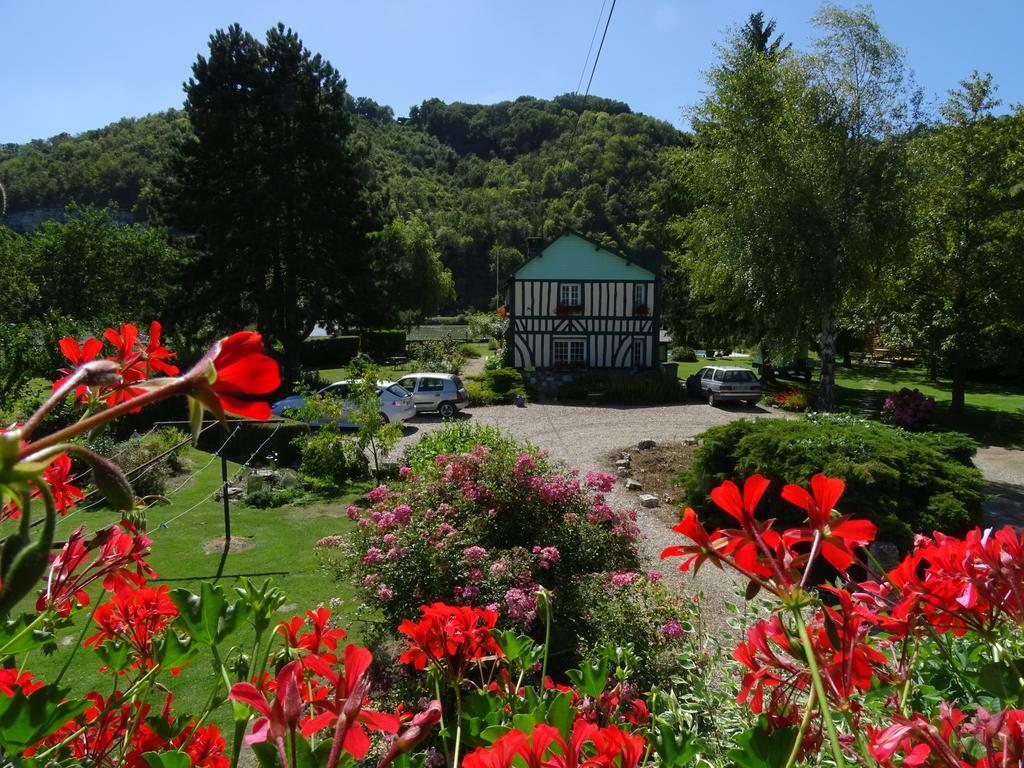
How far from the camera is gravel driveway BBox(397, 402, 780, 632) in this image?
33.1 feet

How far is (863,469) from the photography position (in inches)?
291

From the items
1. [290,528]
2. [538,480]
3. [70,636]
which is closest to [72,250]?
[290,528]

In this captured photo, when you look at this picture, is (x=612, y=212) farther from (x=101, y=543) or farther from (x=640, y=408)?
(x=101, y=543)

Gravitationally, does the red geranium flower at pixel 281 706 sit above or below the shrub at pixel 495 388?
above

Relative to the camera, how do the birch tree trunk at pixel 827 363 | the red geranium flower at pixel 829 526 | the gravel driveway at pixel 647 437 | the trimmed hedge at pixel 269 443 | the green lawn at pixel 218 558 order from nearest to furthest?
the red geranium flower at pixel 829 526
the green lawn at pixel 218 558
the gravel driveway at pixel 647 437
the trimmed hedge at pixel 269 443
the birch tree trunk at pixel 827 363

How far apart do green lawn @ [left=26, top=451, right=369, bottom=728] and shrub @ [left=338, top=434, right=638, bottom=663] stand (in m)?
0.80

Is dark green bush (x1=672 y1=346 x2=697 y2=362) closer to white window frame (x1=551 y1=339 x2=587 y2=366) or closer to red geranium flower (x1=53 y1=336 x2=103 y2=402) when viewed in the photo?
white window frame (x1=551 y1=339 x2=587 y2=366)

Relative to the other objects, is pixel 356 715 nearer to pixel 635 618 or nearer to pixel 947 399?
pixel 635 618

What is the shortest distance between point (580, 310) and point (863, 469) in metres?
18.7

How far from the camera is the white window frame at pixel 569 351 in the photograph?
2584 centimetres

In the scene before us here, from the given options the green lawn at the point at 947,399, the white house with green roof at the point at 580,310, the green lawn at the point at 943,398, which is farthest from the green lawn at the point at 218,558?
the green lawn at the point at 947,399

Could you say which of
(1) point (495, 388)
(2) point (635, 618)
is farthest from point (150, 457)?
(1) point (495, 388)

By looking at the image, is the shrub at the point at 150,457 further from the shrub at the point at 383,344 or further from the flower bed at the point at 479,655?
the shrub at the point at 383,344

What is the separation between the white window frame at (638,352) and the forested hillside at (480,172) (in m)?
8.27
